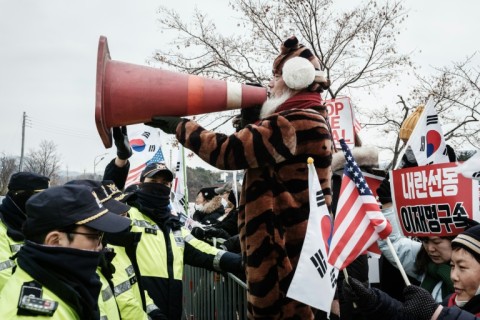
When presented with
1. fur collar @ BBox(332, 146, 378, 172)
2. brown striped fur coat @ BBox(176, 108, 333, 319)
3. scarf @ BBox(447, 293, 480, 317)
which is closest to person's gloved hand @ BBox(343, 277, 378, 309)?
brown striped fur coat @ BBox(176, 108, 333, 319)

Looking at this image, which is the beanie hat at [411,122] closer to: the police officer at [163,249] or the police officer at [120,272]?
the police officer at [163,249]

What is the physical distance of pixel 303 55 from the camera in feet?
9.25

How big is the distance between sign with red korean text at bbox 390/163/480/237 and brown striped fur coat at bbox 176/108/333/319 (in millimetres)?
746

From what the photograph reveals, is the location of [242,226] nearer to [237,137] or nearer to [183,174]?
[237,137]

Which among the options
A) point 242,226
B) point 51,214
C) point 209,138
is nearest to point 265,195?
point 242,226

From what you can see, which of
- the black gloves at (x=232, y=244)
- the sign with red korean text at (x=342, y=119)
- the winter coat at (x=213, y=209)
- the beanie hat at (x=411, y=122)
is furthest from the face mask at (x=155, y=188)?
the winter coat at (x=213, y=209)

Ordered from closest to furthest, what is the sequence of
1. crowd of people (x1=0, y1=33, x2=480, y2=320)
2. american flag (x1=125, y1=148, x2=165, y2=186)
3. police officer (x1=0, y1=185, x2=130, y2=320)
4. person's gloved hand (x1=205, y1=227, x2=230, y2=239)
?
police officer (x1=0, y1=185, x2=130, y2=320) < crowd of people (x1=0, y1=33, x2=480, y2=320) < person's gloved hand (x1=205, y1=227, x2=230, y2=239) < american flag (x1=125, y1=148, x2=165, y2=186)

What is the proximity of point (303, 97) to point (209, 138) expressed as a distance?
2.06 feet

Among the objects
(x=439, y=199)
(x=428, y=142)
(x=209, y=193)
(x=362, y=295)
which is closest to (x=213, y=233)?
(x=428, y=142)

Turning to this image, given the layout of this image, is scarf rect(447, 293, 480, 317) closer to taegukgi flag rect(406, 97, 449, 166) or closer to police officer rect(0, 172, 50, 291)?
taegukgi flag rect(406, 97, 449, 166)

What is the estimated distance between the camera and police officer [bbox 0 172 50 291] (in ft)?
12.5

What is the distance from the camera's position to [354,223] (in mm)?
2463

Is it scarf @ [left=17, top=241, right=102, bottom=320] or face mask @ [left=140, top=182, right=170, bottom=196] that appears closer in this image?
scarf @ [left=17, top=241, right=102, bottom=320]

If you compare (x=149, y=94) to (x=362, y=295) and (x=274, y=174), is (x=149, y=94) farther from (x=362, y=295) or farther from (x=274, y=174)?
(x=362, y=295)
